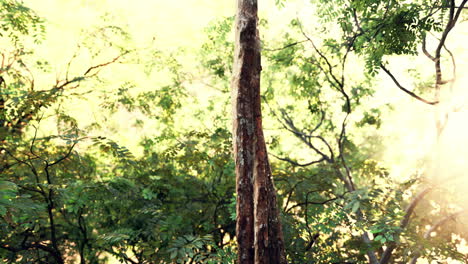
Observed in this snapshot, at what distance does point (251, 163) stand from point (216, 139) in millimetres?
2292

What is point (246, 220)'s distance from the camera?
2.97m

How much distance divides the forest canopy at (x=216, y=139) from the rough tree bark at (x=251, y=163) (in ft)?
0.19

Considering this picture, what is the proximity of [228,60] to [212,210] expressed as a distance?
325 cm

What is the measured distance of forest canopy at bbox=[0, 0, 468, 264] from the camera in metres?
3.78

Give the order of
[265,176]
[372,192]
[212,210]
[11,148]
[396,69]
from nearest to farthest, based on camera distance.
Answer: [265,176]
[372,192]
[11,148]
[212,210]
[396,69]

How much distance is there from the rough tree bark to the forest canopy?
58 mm

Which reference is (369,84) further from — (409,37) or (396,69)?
(409,37)

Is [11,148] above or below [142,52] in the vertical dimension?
below

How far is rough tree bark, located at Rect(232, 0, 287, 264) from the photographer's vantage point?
113 inches

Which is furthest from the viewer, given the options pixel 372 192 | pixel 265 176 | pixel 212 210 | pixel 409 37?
pixel 212 210

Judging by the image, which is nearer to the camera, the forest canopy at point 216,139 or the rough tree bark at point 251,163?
the rough tree bark at point 251,163

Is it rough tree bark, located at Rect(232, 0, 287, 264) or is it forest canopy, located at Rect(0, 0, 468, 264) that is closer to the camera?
rough tree bark, located at Rect(232, 0, 287, 264)

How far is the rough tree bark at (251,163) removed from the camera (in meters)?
2.86

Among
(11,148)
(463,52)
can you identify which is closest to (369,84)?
(463,52)
